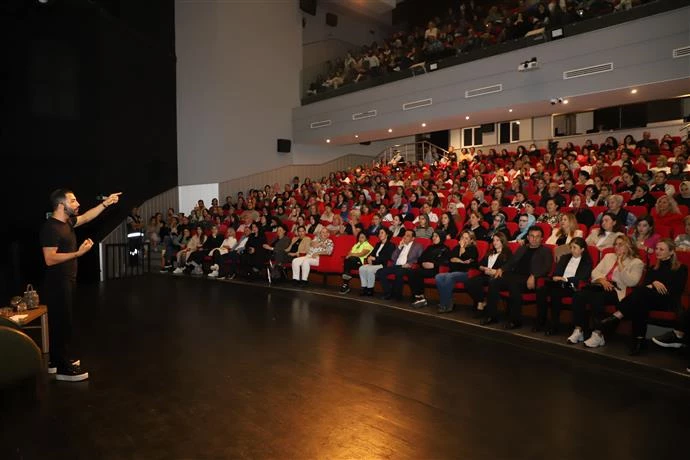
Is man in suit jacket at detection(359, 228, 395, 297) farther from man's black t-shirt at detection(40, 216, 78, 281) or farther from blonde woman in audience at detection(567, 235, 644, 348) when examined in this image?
man's black t-shirt at detection(40, 216, 78, 281)

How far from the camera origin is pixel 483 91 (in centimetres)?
1059

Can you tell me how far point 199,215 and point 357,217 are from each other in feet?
15.4

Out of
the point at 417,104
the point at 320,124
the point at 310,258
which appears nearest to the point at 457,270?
the point at 310,258

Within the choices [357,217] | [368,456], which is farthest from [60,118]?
[368,456]

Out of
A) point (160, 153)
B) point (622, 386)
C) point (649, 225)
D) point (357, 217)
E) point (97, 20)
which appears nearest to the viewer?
point (622, 386)

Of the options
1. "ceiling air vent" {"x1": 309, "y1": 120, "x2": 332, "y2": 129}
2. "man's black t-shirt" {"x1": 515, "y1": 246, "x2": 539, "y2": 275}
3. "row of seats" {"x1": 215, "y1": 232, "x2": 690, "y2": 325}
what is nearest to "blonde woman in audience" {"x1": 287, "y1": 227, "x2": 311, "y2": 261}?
"row of seats" {"x1": 215, "y1": 232, "x2": 690, "y2": 325}

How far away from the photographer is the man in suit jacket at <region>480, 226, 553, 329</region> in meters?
4.60

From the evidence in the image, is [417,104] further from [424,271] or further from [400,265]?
[424,271]

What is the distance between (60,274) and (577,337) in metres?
4.03

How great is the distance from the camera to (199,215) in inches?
439

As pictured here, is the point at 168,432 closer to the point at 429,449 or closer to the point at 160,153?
the point at 429,449

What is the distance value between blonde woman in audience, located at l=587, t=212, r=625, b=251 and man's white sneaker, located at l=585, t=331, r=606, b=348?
4.03 ft

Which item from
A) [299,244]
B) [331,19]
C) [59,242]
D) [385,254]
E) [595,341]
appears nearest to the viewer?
[59,242]

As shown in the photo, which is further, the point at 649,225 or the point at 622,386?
the point at 649,225
